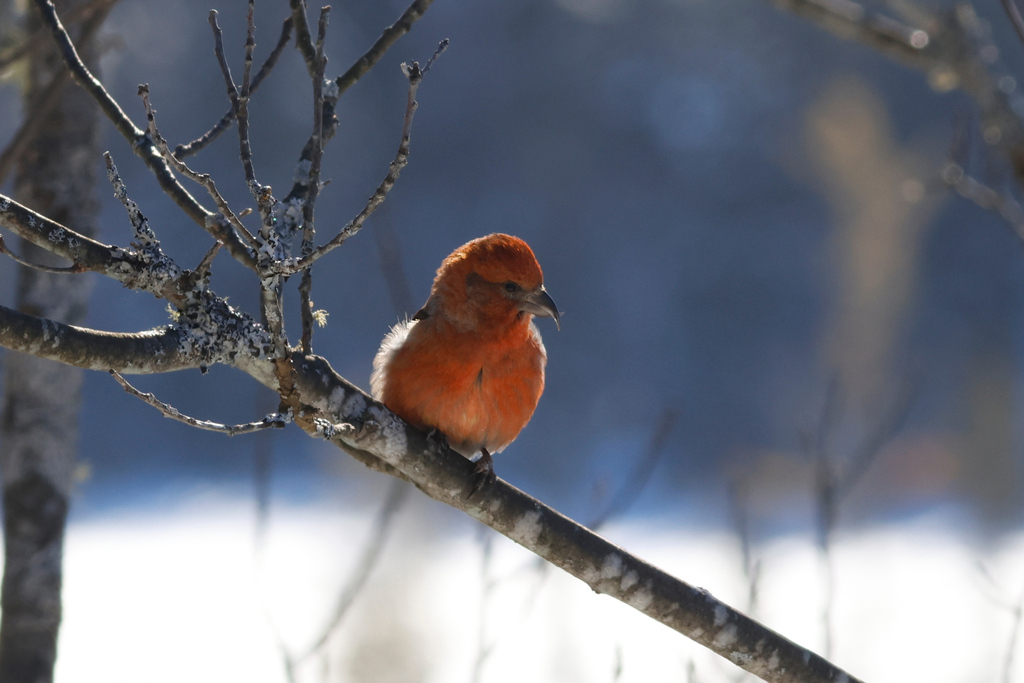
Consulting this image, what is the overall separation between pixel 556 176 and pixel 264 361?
7.09 meters

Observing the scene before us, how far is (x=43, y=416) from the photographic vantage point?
79.0 inches

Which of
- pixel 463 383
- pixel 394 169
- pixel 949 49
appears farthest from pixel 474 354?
pixel 949 49

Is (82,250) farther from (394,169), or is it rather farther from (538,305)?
(538,305)

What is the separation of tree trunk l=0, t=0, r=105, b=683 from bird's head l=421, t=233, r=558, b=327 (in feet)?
2.90

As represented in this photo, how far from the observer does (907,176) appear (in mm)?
7402

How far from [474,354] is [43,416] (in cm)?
102

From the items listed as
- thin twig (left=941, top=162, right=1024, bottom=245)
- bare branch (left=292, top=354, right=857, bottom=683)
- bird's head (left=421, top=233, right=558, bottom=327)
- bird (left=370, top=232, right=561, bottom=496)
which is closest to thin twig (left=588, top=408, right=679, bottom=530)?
bird (left=370, top=232, right=561, bottom=496)

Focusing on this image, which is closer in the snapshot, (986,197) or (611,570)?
(611,570)

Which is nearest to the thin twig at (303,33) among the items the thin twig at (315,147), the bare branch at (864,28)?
the thin twig at (315,147)

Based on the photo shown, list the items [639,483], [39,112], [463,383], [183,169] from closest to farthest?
[183,169]
[39,112]
[463,383]
[639,483]

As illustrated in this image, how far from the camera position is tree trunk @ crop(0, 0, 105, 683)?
1.92 meters

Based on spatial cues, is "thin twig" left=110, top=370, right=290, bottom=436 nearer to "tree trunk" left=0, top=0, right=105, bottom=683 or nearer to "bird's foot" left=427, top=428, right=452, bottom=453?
"bird's foot" left=427, top=428, right=452, bottom=453

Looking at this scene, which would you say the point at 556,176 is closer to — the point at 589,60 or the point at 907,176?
the point at 589,60

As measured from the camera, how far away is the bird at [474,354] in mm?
1889
